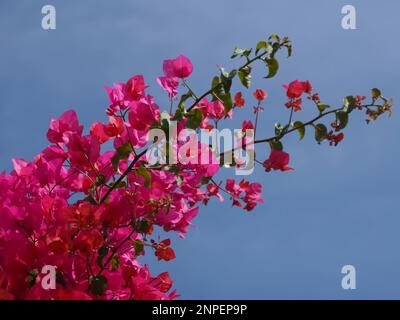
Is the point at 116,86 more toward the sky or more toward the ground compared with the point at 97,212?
more toward the sky

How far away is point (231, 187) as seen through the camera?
8.96 ft

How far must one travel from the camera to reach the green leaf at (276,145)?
2.35 metres

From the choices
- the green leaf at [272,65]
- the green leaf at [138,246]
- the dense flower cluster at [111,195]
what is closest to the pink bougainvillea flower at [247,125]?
the dense flower cluster at [111,195]

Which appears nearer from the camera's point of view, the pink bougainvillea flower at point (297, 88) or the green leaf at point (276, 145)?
the green leaf at point (276, 145)

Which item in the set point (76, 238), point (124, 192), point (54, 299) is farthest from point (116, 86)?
point (54, 299)

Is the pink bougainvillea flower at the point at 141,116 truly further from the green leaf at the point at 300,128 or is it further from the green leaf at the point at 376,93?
the green leaf at the point at 376,93

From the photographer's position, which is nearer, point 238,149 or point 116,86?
point 238,149

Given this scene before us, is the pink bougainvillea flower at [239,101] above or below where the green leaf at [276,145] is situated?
above

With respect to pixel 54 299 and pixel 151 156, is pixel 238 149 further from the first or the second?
pixel 54 299

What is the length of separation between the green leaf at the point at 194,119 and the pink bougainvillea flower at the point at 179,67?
352 mm

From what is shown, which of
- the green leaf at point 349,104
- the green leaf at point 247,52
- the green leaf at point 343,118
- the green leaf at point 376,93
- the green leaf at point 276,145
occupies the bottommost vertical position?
the green leaf at point 276,145

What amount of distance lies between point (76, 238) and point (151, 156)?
38 cm

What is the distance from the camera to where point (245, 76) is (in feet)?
7.45
